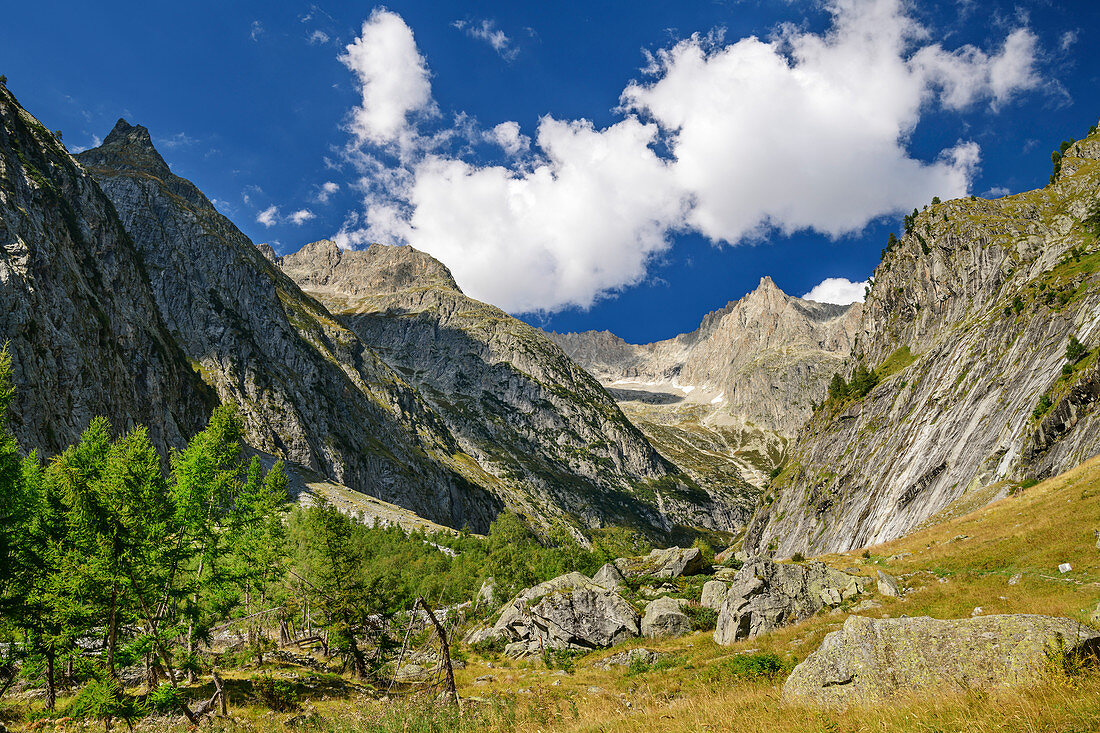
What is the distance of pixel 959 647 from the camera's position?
1009 centimetres

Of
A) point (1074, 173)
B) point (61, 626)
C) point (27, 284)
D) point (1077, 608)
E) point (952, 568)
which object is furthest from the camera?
point (1074, 173)

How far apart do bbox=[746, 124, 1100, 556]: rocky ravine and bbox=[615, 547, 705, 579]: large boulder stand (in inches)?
1051

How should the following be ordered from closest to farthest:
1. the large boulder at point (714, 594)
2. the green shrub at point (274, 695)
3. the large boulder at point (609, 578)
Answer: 1. the green shrub at point (274, 695)
2. the large boulder at point (714, 594)
3. the large boulder at point (609, 578)

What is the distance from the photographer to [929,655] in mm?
10383

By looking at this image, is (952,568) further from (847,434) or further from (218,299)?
(218,299)

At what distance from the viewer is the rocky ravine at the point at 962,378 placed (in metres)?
48.6

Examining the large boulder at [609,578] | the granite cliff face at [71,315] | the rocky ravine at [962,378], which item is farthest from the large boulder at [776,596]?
the granite cliff face at [71,315]

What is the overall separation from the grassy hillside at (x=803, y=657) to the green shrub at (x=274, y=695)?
0.57m

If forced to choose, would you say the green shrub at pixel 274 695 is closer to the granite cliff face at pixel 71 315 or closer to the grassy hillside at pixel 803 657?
the grassy hillside at pixel 803 657

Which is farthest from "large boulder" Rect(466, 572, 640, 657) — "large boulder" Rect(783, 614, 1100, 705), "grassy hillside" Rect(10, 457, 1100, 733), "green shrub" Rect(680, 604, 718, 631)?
"large boulder" Rect(783, 614, 1100, 705)

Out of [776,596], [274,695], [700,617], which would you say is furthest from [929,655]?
[274,695]

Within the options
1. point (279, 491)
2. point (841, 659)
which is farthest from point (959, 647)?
point (279, 491)

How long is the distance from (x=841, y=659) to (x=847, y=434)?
342 feet

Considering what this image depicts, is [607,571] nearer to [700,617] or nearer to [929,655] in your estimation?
[700,617]
